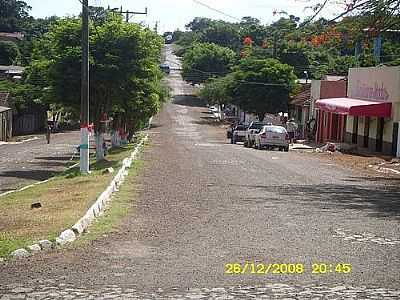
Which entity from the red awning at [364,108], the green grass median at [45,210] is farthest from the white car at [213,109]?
the green grass median at [45,210]

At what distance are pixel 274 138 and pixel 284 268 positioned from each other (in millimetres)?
30851

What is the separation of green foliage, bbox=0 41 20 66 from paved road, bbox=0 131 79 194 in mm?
52522

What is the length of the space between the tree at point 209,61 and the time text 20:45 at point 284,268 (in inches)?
3698

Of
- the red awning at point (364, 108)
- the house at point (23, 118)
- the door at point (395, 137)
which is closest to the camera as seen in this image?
the door at point (395, 137)

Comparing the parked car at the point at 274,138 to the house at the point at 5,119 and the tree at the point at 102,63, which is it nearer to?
the tree at the point at 102,63

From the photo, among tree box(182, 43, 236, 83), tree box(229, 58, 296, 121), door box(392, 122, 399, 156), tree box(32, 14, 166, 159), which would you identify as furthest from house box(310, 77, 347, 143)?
tree box(182, 43, 236, 83)

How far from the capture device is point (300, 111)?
63.2m

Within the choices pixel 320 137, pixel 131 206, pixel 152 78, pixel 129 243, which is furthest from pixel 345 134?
pixel 129 243

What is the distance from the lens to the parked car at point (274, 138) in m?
38.8

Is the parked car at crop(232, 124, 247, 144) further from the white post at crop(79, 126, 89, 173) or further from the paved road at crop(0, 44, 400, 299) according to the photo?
the paved road at crop(0, 44, 400, 299)

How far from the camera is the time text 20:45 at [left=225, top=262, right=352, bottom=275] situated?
8.13m

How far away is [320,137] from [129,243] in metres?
42.8

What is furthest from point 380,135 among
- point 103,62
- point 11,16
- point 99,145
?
point 11,16

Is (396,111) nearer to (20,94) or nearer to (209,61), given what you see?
(20,94)
